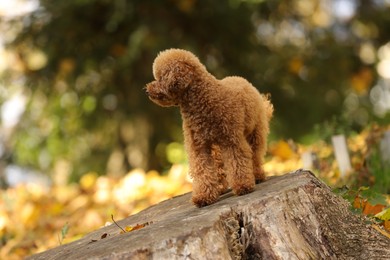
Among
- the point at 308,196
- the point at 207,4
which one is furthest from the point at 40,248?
the point at 207,4

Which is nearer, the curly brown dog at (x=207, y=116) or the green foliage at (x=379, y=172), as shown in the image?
the curly brown dog at (x=207, y=116)

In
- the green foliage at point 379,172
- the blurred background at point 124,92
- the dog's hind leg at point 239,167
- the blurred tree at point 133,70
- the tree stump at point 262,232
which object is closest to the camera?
the tree stump at point 262,232

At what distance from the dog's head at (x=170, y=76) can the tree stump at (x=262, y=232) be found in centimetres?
60

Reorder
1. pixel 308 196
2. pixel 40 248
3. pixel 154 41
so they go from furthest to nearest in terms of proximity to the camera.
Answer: pixel 154 41
pixel 40 248
pixel 308 196

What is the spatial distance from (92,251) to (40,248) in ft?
8.43

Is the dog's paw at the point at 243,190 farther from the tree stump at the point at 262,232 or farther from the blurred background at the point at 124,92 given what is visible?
the blurred background at the point at 124,92

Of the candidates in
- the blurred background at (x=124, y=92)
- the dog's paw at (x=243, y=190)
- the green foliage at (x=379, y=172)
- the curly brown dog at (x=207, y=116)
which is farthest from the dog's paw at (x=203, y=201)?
the blurred background at (x=124, y=92)

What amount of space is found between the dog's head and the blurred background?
115 inches

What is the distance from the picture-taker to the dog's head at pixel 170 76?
9.71 feet

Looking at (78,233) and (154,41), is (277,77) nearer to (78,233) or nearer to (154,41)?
(154,41)

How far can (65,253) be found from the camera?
3115 mm

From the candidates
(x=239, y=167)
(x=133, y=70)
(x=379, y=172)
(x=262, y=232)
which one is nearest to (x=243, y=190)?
(x=239, y=167)

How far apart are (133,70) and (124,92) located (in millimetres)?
334

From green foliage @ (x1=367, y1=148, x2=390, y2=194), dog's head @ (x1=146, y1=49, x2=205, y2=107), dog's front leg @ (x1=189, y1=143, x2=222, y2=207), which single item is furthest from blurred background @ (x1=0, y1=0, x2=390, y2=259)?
dog's head @ (x1=146, y1=49, x2=205, y2=107)
